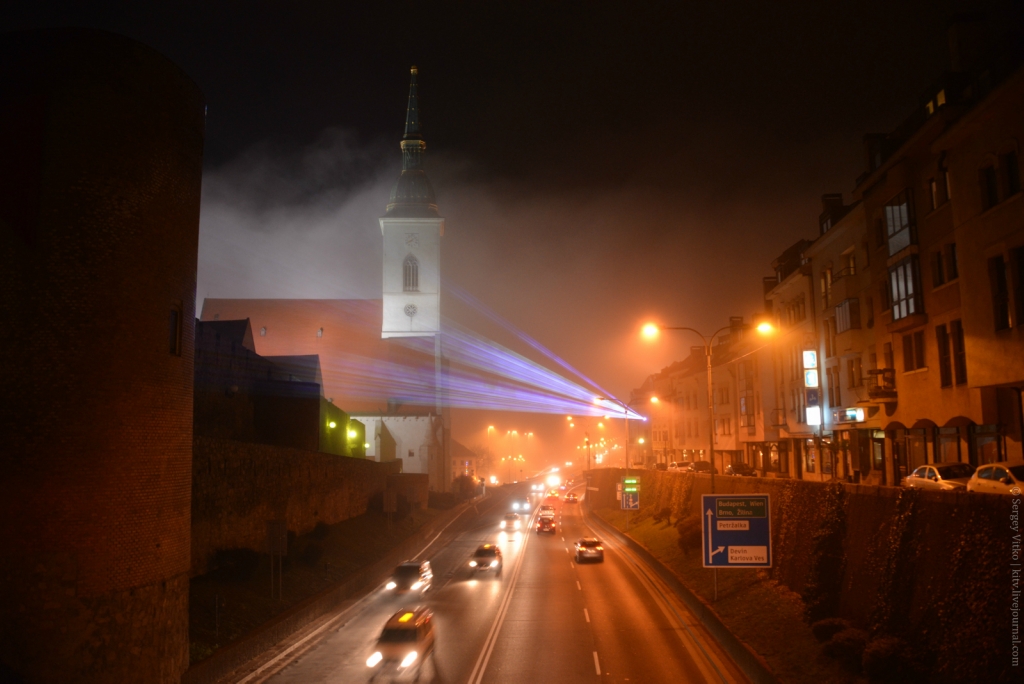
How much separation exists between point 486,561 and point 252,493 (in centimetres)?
1472

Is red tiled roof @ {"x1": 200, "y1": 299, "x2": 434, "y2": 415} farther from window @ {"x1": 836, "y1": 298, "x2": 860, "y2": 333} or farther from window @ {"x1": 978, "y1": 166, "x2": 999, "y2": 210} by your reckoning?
window @ {"x1": 978, "y1": 166, "x2": 999, "y2": 210}

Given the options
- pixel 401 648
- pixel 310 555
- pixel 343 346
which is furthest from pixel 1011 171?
pixel 343 346

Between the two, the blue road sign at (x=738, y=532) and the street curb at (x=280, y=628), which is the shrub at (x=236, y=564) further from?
the blue road sign at (x=738, y=532)

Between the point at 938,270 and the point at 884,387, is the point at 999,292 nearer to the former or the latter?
the point at 938,270

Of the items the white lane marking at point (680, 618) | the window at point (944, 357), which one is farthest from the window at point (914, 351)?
the white lane marking at point (680, 618)

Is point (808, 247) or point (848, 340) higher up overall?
point (808, 247)

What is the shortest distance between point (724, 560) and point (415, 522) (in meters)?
41.4

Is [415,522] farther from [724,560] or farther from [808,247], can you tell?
[724,560]

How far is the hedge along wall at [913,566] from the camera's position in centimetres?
1288

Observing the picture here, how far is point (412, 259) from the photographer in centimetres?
9269

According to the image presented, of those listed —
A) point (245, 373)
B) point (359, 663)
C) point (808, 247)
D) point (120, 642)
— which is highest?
point (808, 247)

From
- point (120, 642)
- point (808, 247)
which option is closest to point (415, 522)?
point (808, 247)

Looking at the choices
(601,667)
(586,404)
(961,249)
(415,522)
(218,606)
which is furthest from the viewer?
(586,404)

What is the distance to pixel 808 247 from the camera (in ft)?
160
